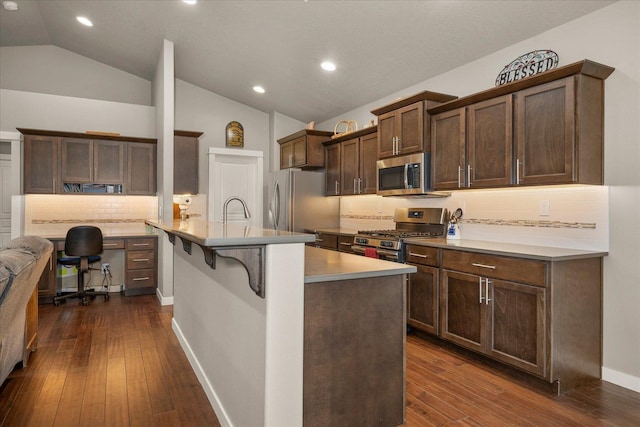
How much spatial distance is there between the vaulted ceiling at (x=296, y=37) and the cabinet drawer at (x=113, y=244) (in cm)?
254

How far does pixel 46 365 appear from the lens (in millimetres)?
2932

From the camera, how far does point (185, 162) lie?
582cm

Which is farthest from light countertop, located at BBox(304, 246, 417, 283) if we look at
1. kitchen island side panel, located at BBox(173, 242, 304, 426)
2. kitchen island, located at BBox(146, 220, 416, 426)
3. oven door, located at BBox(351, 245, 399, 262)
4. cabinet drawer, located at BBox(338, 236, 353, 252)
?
cabinet drawer, located at BBox(338, 236, 353, 252)

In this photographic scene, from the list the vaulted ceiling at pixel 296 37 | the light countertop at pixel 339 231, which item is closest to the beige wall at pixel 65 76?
the vaulted ceiling at pixel 296 37

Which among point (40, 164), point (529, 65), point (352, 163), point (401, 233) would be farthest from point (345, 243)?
point (40, 164)

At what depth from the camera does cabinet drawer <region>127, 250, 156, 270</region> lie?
5.23 m

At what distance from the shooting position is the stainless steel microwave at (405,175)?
12.2ft

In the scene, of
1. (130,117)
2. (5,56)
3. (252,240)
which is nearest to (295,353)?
(252,240)

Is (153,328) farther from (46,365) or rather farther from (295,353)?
(295,353)

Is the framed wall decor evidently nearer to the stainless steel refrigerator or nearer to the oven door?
the stainless steel refrigerator

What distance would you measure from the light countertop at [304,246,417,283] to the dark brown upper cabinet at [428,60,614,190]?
4.70 ft

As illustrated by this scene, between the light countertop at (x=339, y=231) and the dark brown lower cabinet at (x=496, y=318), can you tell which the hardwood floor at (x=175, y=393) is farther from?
the light countertop at (x=339, y=231)

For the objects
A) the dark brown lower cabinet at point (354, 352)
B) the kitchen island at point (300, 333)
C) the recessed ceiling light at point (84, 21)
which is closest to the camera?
the kitchen island at point (300, 333)

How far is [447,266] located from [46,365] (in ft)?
10.5
